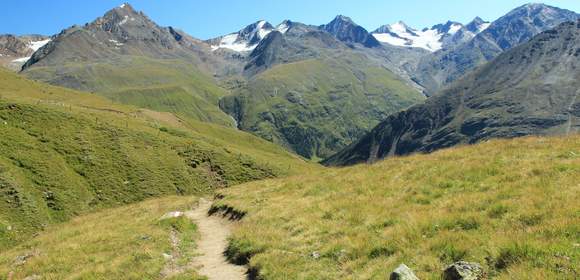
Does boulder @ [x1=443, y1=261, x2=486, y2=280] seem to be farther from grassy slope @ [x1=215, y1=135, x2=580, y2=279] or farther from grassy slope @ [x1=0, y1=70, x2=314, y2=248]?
grassy slope @ [x1=0, y1=70, x2=314, y2=248]

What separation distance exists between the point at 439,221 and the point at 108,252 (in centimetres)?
1677

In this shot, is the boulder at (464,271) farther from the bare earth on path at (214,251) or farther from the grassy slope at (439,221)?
the bare earth on path at (214,251)

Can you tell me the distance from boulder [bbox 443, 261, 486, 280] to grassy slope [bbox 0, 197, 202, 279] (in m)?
10.1

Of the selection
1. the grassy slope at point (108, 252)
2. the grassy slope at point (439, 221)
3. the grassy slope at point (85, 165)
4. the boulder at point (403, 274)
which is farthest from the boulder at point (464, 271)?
the grassy slope at point (85, 165)

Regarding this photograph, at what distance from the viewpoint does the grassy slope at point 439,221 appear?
37.1 feet

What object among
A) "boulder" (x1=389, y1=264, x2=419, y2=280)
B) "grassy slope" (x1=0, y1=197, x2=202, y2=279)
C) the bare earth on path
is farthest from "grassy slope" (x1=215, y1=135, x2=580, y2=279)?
"grassy slope" (x1=0, y1=197, x2=202, y2=279)

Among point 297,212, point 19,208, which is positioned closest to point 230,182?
point 19,208

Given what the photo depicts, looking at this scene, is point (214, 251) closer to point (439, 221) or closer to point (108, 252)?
point (108, 252)

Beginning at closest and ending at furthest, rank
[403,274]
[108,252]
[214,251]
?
[403,274] < [214,251] < [108,252]

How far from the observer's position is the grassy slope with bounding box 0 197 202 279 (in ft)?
60.3

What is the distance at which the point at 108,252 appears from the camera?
21.8m

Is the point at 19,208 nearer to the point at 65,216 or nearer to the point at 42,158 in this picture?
the point at 65,216

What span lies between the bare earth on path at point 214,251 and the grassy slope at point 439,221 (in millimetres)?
902

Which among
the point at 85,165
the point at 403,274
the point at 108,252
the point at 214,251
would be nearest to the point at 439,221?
the point at 403,274
